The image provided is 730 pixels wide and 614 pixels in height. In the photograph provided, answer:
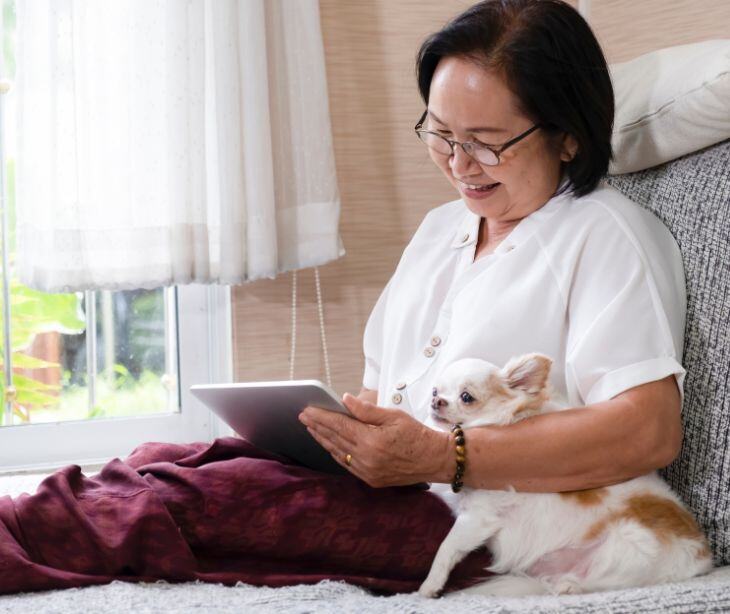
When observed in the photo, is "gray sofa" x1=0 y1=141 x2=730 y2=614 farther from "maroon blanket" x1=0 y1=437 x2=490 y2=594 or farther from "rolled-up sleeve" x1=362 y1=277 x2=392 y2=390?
"rolled-up sleeve" x1=362 y1=277 x2=392 y2=390

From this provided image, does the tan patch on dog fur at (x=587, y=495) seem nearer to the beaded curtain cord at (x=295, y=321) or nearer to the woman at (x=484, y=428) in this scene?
the woman at (x=484, y=428)

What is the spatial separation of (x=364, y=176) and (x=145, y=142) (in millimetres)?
518

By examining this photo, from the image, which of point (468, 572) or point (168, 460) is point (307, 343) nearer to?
point (168, 460)

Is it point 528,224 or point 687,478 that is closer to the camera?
point 687,478

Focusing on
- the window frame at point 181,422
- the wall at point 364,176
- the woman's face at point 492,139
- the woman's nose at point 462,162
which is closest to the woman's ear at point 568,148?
the woman's face at point 492,139

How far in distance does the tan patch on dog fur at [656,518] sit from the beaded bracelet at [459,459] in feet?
0.54

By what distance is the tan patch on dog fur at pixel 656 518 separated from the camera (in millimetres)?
1117

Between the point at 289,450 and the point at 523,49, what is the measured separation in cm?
65

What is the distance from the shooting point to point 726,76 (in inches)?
50.2

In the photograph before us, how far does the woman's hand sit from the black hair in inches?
17.5

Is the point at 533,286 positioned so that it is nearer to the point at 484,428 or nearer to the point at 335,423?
the point at 484,428

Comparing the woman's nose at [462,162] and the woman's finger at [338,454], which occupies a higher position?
the woman's nose at [462,162]

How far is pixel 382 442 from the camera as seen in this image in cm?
114

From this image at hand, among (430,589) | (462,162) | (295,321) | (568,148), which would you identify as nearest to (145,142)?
(295,321)
